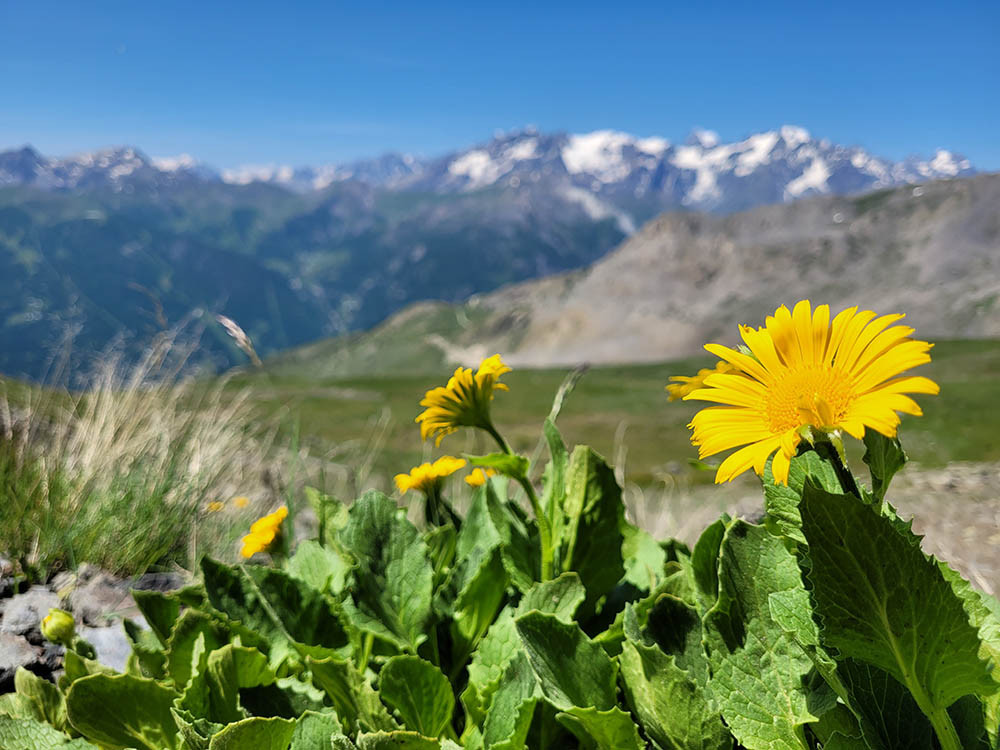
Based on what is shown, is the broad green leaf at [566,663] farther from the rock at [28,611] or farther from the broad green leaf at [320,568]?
the rock at [28,611]

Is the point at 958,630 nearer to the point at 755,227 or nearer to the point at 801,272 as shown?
the point at 801,272

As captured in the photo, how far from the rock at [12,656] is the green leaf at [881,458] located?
292 centimetres

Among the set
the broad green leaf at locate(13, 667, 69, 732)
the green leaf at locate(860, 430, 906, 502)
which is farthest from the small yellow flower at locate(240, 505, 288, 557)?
the green leaf at locate(860, 430, 906, 502)

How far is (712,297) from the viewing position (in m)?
157

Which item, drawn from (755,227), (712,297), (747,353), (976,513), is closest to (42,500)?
(747,353)

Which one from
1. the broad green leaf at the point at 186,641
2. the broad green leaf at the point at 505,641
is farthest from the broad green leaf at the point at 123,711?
the broad green leaf at the point at 505,641

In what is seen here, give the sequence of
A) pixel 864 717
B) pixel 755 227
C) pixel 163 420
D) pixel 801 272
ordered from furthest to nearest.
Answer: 1. pixel 755 227
2. pixel 801 272
3. pixel 163 420
4. pixel 864 717

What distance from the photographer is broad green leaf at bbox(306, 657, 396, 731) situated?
209 centimetres

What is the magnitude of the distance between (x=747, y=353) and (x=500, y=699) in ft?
4.06

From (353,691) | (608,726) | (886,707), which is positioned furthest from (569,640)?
(886,707)

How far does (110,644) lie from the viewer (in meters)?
2.97

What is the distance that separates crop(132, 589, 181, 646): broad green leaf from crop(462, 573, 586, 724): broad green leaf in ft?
3.75

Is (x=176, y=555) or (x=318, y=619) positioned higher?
(x=318, y=619)

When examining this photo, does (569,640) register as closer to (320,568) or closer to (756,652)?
(756,652)
